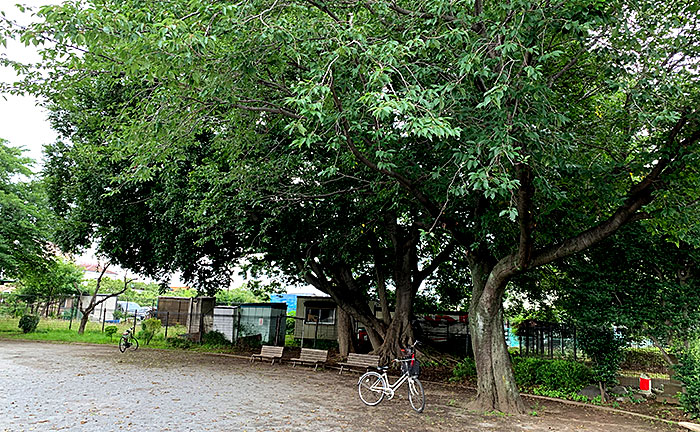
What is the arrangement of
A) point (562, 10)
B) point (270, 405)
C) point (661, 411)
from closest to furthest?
point (562, 10), point (270, 405), point (661, 411)

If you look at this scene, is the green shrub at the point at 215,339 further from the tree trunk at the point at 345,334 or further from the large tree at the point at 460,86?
the large tree at the point at 460,86

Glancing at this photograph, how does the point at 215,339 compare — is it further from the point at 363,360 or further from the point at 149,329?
the point at 363,360

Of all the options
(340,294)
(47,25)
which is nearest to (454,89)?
(47,25)

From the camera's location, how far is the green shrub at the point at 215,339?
21172 millimetres

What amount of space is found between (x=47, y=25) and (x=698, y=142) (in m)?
9.41

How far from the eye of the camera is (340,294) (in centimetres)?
1695

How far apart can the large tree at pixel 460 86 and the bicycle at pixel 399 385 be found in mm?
1463

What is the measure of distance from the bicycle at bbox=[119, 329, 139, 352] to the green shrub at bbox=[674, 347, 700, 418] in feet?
56.0

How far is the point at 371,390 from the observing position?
9.84 metres

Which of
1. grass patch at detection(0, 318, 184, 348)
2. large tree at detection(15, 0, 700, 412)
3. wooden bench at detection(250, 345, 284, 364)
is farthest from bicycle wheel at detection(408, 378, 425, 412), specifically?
grass patch at detection(0, 318, 184, 348)

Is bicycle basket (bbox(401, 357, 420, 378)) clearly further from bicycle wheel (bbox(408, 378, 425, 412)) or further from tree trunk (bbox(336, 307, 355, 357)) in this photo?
tree trunk (bbox(336, 307, 355, 357))

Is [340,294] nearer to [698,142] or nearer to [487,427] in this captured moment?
[487,427]

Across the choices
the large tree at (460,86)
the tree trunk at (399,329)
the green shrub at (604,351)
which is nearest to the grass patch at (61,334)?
the tree trunk at (399,329)

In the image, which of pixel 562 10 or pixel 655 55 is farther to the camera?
pixel 655 55
